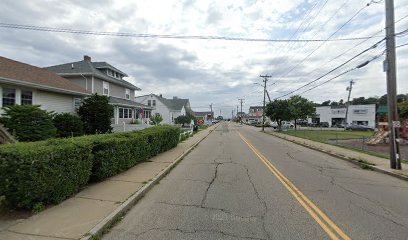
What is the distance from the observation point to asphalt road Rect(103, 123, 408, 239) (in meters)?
5.09

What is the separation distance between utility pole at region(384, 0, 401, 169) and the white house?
211 ft

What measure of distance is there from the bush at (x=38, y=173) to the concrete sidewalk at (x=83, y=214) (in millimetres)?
306

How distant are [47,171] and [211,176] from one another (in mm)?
5702

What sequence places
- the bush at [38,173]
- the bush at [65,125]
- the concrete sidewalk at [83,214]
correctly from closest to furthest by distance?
the concrete sidewalk at [83,214]
the bush at [38,173]
the bush at [65,125]

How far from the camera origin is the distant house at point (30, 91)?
1606 centimetres

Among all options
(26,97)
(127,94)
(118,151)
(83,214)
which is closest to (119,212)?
(83,214)

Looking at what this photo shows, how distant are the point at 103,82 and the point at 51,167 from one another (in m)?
26.3

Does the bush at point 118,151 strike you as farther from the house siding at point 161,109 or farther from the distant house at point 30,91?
the house siding at point 161,109

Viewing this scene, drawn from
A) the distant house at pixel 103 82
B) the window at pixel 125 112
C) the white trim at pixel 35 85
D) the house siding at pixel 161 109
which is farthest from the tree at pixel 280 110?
the white trim at pixel 35 85

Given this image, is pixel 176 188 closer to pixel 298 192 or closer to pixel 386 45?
pixel 298 192

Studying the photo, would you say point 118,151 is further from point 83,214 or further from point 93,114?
point 93,114

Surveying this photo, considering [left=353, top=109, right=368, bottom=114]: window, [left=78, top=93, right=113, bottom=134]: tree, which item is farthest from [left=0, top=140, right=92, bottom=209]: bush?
[left=353, top=109, right=368, bottom=114]: window

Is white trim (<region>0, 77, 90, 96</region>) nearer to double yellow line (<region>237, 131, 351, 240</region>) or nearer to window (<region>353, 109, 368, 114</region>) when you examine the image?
double yellow line (<region>237, 131, 351, 240</region>)

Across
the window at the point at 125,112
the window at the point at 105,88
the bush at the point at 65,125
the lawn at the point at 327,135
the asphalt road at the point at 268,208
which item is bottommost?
the asphalt road at the point at 268,208
